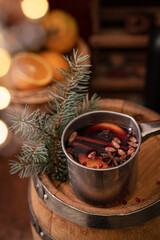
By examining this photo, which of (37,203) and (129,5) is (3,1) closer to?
(129,5)

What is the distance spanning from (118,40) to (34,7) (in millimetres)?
539

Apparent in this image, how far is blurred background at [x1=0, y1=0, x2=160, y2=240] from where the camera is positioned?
1.21 m

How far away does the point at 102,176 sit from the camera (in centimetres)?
57

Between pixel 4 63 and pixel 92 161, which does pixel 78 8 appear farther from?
pixel 92 161

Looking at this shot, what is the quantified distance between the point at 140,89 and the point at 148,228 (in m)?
1.31

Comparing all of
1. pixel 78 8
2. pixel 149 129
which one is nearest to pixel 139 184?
pixel 149 129

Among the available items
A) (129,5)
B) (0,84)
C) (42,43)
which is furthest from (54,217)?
(129,5)

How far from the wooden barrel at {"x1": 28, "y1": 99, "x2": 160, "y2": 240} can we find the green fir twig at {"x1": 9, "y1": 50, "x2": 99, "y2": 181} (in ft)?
0.13

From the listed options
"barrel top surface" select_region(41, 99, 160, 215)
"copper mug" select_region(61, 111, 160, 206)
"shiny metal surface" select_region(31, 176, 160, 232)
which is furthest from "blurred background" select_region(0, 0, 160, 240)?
"shiny metal surface" select_region(31, 176, 160, 232)

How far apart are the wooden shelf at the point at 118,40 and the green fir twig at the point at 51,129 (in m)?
1.00

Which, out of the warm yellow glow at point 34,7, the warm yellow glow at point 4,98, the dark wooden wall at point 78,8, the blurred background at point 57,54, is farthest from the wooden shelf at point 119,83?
the warm yellow glow at point 4,98

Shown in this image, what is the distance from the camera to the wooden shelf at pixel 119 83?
177 cm

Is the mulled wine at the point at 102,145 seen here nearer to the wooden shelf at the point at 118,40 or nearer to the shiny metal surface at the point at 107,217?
the shiny metal surface at the point at 107,217

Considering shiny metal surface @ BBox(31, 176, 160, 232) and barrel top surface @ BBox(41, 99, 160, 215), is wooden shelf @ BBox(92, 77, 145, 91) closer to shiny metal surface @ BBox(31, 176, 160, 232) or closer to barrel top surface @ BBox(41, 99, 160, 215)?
barrel top surface @ BBox(41, 99, 160, 215)
